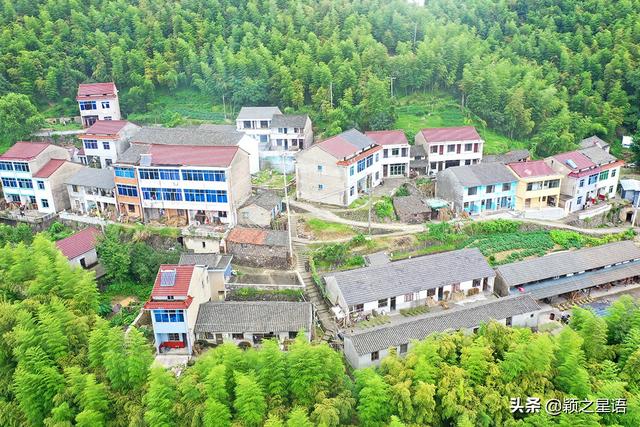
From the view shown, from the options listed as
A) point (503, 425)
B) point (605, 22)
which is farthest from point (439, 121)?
point (503, 425)

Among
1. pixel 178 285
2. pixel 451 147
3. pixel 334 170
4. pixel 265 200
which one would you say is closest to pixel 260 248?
pixel 265 200

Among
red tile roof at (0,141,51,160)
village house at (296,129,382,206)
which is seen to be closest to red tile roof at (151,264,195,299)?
village house at (296,129,382,206)

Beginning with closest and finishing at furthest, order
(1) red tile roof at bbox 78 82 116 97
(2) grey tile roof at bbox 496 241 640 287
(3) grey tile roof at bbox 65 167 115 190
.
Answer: (2) grey tile roof at bbox 496 241 640 287
(3) grey tile roof at bbox 65 167 115 190
(1) red tile roof at bbox 78 82 116 97

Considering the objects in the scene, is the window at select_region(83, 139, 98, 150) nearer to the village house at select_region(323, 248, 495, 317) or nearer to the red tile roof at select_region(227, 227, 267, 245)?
the red tile roof at select_region(227, 227, 267, 245)

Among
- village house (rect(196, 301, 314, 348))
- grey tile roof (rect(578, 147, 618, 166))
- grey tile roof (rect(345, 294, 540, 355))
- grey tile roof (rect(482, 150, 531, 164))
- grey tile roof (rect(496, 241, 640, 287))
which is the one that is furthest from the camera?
grey tile roof (rect(482, 150, 531, 164))

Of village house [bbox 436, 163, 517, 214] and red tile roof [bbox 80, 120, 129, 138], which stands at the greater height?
red tile roof [bbox 80, 120, 129, 138]

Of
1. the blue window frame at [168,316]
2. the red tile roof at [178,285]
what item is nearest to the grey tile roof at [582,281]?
the red tile roof at [178,285]

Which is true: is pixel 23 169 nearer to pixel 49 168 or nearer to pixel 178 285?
pixel 49 168
